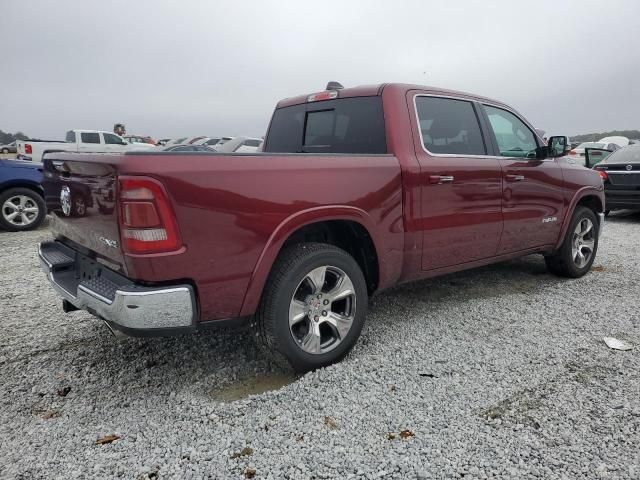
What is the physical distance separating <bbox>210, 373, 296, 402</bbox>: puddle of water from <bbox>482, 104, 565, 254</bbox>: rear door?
228 cm

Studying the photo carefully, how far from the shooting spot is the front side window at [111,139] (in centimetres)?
2197

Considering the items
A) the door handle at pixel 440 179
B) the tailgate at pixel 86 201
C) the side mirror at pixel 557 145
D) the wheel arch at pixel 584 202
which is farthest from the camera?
the wheel arch at pixel 584 202

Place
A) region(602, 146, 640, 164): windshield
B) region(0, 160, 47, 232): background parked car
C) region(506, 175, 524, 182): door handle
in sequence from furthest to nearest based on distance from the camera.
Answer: region(602, 146, 640, 164): windshield < region(0, 160, 47, 232): background parked car < region(506, 175, 524, 182): door handle

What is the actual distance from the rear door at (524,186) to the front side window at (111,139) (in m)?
21.1

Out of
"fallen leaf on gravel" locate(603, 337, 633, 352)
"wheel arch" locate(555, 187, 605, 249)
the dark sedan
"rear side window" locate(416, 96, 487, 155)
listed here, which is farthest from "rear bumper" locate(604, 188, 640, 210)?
"fallen leaf on gravel" locate(603, 337, 633, 352)

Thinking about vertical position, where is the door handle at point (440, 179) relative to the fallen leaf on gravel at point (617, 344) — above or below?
above

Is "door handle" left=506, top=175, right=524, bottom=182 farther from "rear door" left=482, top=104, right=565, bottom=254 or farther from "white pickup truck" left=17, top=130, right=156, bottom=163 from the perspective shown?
"white pickup truck" left=17, top=130, right=156, bottom=163

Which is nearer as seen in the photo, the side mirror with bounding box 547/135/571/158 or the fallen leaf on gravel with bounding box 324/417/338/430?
the fallen leaf on gravel with bounding box 324/417/338/430

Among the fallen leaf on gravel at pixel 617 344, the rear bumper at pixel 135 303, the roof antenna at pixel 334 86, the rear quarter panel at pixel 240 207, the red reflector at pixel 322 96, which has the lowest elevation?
the fallen leaf on gravel at pixel 617 344

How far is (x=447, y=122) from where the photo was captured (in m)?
3.74

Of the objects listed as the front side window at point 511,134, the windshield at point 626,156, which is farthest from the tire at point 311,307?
the windshield at point 626,156

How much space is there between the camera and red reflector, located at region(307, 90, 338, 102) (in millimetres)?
3742

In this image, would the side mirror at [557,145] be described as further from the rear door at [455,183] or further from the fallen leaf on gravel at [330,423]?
the fallen leaf on gravel at [330,423]

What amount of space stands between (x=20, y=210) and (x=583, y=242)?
26.6 feet
